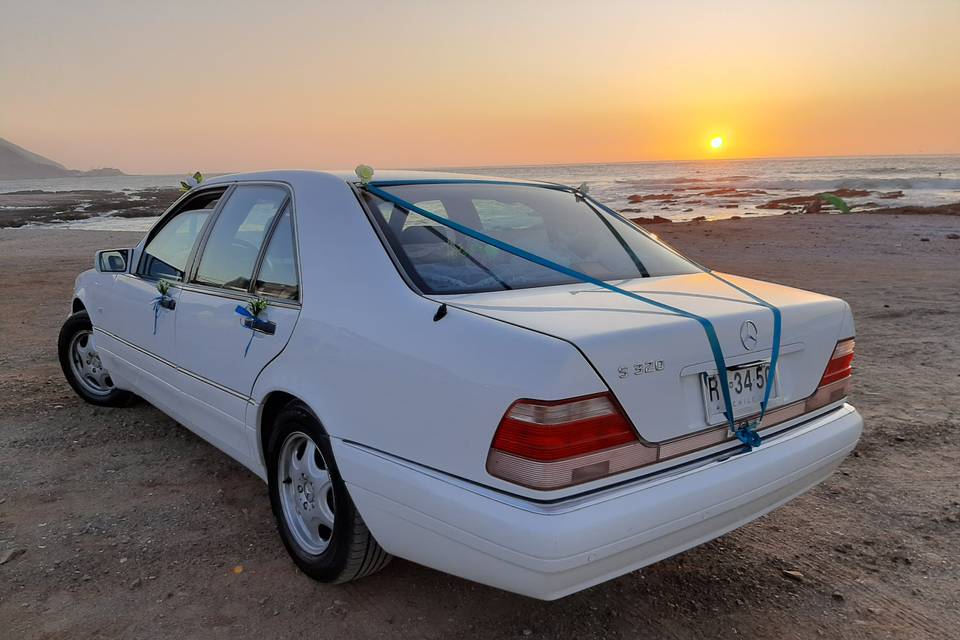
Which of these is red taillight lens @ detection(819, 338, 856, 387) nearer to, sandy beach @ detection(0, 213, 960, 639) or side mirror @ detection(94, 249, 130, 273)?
sandy beach @ detection(0, 213, 960, 639)

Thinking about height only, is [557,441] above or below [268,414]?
above

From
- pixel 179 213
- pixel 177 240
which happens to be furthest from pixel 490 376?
pixel 179 213

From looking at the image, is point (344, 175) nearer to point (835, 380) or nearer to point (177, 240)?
point (177, 240)

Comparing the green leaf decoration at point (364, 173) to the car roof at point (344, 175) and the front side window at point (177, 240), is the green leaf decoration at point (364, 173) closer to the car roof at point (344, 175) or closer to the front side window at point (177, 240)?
the car roof at point (344, 175)

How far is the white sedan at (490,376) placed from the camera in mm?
1897

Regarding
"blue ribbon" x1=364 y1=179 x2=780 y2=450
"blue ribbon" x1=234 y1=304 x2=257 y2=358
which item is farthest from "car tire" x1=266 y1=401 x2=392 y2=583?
"blue ribbon" x1=364 y1=179 x2=780 y2=450

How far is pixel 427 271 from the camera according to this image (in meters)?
2.46

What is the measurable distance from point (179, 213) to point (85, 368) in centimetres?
178

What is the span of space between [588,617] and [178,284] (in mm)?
2596

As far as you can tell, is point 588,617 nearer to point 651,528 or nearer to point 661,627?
point 661,627

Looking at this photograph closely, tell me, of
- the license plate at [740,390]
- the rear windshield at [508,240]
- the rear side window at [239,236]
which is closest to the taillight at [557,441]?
the license plate at [740,390]

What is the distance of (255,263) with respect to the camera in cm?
303

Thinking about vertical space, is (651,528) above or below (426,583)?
above

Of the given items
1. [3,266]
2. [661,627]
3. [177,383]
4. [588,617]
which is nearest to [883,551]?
[661,627]
